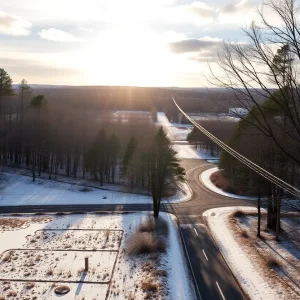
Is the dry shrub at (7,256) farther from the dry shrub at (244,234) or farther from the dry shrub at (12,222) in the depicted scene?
the dry shrub at (244,234)

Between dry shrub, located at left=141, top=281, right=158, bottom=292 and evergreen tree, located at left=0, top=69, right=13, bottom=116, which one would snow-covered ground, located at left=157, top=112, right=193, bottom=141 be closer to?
evergreen tree, located at left=0, top=69, right=13, bottom=116

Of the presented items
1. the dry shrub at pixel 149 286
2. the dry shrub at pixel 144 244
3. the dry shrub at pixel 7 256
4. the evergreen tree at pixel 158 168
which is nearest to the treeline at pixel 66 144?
the evergreen tree at pixel 158 168

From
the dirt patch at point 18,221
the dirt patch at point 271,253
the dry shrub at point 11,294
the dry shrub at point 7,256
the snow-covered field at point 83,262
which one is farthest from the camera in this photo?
the dirt patch at point 18,221

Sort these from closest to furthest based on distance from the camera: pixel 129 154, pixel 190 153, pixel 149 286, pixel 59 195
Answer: pixel 149 286, pixel 59 195, pixel 129 154, pixel 190 153

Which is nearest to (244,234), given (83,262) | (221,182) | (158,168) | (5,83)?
(158,168)

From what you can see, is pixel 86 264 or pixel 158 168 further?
pixel 158 168

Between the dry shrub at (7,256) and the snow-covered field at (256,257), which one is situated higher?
the snow-covered field at (256,257)

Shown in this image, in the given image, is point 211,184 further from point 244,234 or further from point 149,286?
point 149,286
